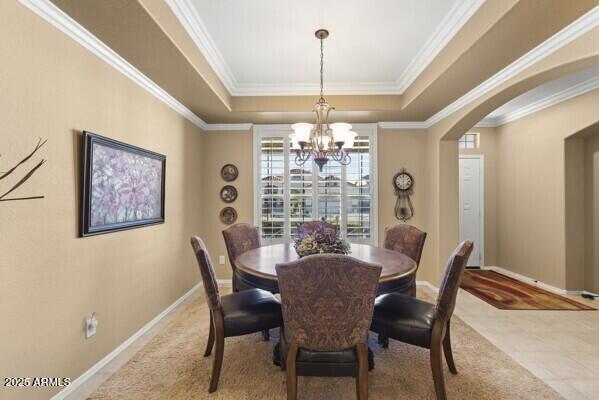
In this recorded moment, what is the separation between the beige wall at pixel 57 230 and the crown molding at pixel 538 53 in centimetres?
338

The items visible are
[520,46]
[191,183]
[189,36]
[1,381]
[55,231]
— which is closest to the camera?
[1,381]

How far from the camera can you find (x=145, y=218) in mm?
2689

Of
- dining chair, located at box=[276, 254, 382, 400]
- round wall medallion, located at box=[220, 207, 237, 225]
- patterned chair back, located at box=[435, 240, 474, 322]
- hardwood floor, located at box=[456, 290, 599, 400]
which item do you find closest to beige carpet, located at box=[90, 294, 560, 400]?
hardwood floor, located at box=[456, 290, 599, 400]

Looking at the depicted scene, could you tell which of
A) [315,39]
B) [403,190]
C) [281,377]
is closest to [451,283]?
[281,377]

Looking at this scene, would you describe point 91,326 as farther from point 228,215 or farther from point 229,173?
point 229,173

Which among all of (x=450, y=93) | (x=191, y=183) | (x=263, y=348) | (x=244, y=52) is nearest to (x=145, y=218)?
(x=191, y=183)

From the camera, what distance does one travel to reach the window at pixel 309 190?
14.0 ft

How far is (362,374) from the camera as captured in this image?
1547mm

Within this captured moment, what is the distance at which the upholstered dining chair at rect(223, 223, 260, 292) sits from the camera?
2702 mm

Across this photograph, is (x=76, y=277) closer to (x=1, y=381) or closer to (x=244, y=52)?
(x=1, y=381)

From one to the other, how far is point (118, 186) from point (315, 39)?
2168 mm

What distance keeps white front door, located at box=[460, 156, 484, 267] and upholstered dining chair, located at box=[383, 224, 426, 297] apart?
9.04ft

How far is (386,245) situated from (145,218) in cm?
252

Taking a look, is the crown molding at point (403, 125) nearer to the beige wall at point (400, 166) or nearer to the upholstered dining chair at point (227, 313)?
the beige wall at point (400, 166)
